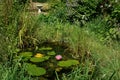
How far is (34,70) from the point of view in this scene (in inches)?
203

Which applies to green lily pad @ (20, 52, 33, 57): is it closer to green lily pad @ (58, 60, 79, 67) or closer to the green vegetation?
the green vegetation

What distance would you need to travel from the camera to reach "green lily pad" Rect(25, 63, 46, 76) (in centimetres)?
504

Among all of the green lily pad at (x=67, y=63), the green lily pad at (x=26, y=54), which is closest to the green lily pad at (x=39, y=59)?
the green lily pad at (x=26, y=54)

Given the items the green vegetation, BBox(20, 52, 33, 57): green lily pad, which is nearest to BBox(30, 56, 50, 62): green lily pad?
the green vegetation

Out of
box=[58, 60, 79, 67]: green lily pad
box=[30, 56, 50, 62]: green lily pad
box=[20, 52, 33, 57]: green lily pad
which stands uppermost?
box=[20, 52, 33, 57]: green lily pad

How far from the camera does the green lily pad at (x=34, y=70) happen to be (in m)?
5.04

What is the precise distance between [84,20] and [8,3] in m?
2.70

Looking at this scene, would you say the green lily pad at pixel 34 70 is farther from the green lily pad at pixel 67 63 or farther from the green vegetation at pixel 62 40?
the green lily pad at pixel 67 63

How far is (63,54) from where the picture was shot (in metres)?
6.07

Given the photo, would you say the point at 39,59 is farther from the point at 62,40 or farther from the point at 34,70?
the point at 62,40

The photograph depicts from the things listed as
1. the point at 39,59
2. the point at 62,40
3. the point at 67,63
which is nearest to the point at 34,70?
→ the point at 39,59

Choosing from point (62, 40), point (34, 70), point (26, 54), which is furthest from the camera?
point (62, 40)

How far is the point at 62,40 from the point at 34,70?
5.46 ft

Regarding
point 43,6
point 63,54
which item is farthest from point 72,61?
point 43,6
